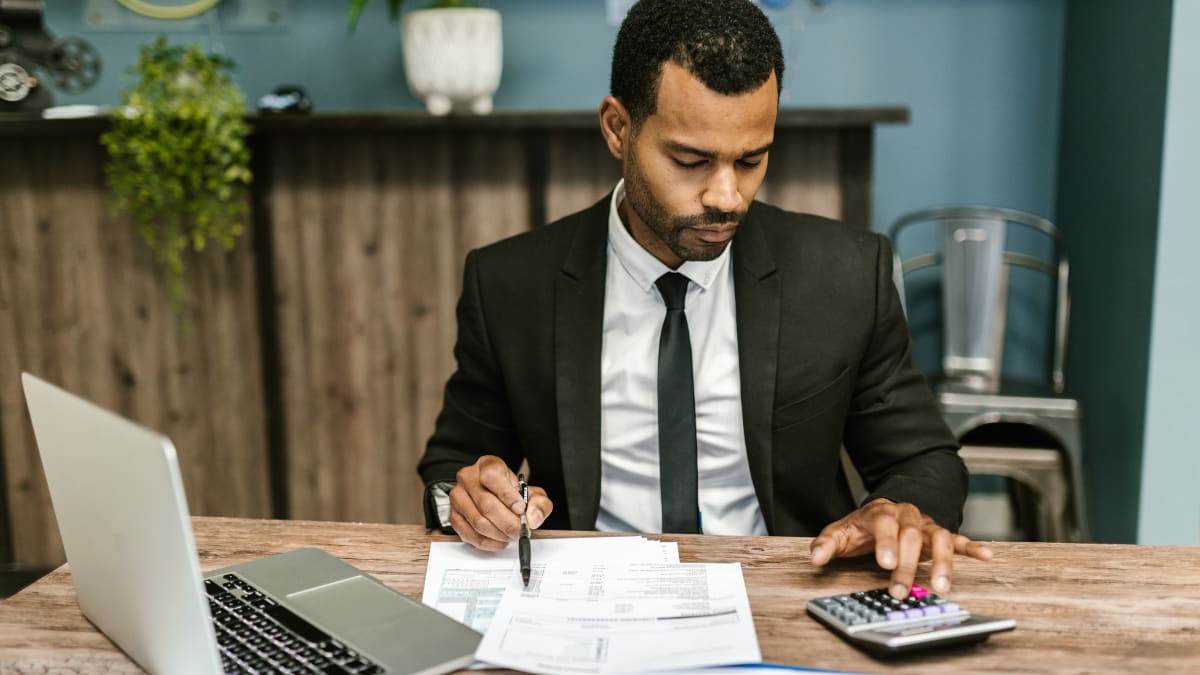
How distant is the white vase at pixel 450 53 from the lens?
2.55m

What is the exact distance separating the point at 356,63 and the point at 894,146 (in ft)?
5.22

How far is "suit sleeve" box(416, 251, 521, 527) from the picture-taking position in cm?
152

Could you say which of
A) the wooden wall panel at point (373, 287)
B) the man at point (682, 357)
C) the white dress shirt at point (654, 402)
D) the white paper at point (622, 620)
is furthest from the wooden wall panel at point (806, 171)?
the white paper at point (622, 620)

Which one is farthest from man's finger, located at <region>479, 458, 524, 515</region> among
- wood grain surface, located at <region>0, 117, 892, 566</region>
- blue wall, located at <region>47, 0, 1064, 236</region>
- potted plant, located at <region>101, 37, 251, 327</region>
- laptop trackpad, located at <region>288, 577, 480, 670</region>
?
blue wall, located at <region>47, 0, 1064, 236</region>

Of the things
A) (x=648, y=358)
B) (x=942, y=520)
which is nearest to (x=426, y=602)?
(x=648, y=358)

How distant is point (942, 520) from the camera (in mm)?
1296

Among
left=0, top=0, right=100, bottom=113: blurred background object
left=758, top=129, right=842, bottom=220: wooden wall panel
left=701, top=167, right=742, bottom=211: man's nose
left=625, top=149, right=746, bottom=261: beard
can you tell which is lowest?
left=625, top=149, right=746, bottom=261: beard

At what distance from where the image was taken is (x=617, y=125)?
4.66ft

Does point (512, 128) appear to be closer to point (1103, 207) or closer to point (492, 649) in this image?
point (1103, 207)

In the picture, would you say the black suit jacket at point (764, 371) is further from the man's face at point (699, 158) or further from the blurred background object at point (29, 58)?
the blurred background object at point (29, 58)

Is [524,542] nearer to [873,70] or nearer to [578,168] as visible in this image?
[578,168]

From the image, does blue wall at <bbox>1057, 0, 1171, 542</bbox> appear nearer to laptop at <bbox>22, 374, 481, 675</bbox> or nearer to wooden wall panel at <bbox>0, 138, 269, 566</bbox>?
laptop at <bbox>22, 374, 481, 675</bbox>

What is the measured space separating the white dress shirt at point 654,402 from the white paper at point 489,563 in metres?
0.33

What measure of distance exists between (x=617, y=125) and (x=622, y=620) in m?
0.75
